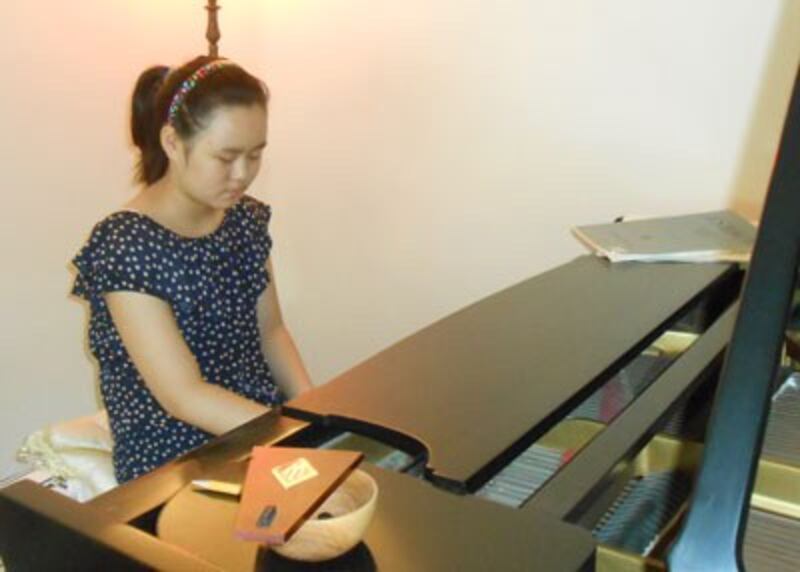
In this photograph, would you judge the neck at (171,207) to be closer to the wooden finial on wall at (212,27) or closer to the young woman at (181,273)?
the young woman at (181,273)

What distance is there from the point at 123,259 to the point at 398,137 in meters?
0.95

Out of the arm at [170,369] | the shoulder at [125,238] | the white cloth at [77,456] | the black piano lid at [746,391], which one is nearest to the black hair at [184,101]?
the shoulder at [125,238]

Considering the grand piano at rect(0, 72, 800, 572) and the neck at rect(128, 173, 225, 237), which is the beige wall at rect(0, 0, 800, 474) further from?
the neck at rect(128, 173, 225, 237)

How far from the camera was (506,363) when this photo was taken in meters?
0.99

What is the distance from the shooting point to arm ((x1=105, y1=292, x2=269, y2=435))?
126cm

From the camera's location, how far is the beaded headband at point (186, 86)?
1.33 metres

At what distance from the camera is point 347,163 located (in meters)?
2.18

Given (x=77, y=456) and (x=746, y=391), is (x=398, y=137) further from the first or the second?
(x=746, y=391)

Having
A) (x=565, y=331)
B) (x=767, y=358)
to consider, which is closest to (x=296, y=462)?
(x=767, y=358)

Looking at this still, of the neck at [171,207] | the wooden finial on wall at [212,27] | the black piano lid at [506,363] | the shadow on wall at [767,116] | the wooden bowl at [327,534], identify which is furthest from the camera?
the wooden finial on wall at [212,27]

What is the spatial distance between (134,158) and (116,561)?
1.68 meters

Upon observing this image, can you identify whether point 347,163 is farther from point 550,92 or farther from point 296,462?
point 296,462

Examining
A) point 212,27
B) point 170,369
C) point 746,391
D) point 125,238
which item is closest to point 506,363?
point 746,391

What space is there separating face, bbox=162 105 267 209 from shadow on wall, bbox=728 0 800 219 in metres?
0.92
